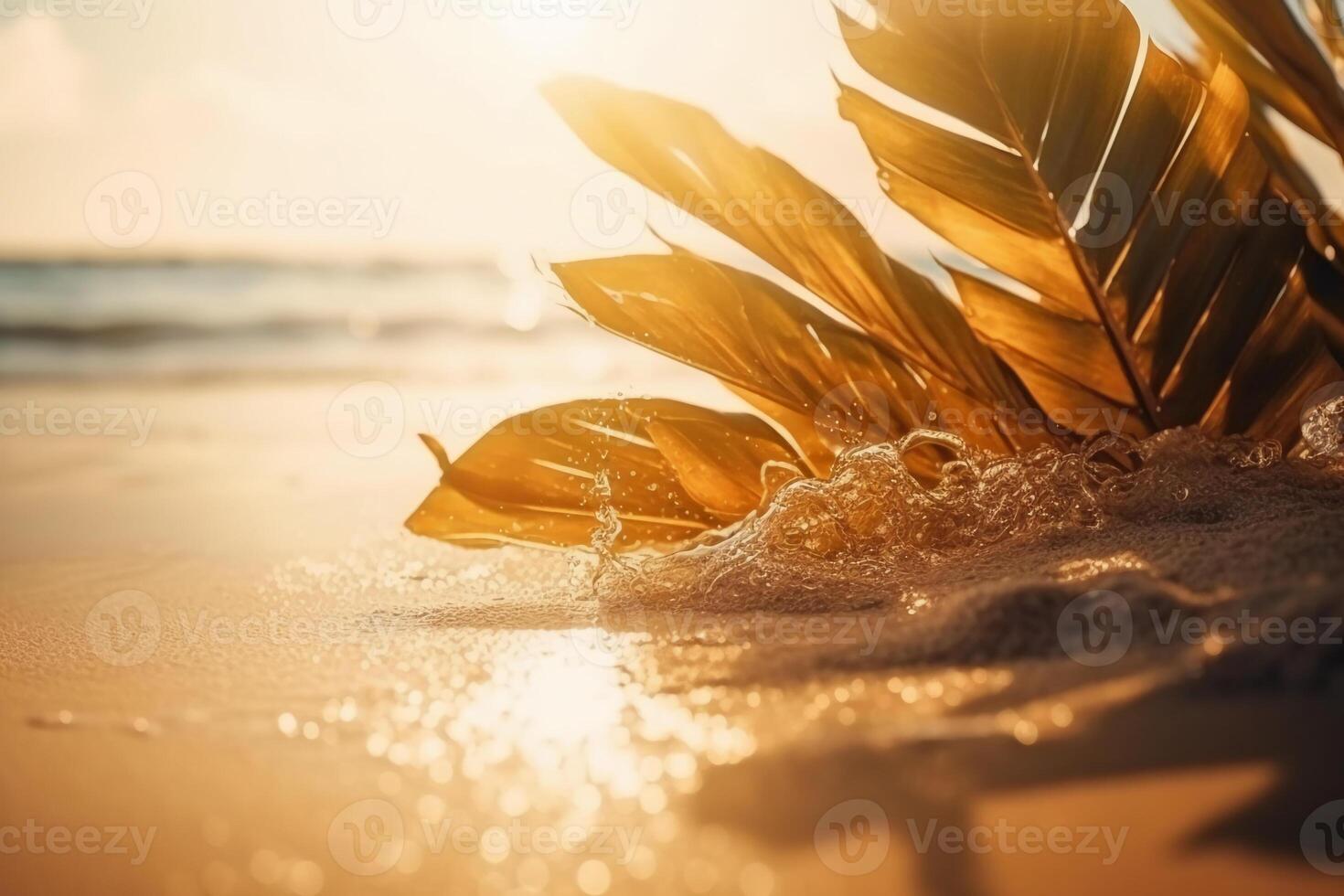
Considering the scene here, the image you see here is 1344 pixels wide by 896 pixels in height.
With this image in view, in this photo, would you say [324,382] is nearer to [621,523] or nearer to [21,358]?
[21,358]

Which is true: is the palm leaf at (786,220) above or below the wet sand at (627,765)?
above

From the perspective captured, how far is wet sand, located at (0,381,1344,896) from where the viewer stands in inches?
20.0

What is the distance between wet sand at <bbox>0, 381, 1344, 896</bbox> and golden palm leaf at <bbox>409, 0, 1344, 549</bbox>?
0.18 meters

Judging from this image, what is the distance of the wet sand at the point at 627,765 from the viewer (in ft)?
1.67

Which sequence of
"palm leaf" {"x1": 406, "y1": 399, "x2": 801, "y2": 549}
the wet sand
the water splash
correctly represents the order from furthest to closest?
"palm leaf" {"x1": 406, "y1": 399, "x2": 801, "y2": 549} < the water splash < the wet sand

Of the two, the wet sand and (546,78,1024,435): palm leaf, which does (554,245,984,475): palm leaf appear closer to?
(546,78,1024,435): palm leaf

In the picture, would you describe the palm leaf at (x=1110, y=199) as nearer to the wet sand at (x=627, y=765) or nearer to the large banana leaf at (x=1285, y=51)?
the large banana leaf at (x=1285, y=51)

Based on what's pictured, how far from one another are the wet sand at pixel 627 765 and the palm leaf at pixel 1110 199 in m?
0.46

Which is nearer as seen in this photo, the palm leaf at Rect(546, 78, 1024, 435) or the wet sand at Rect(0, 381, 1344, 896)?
the wet sand at Rect(0, 381, 1344, 896)

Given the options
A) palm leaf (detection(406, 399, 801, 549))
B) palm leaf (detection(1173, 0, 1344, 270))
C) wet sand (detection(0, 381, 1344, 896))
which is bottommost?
wet sand (detection(0, 381, 1344, 896))

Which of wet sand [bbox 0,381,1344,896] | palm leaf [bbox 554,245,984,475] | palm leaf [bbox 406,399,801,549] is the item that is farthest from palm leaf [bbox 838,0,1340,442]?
wet sand [bbox 0,381,1344,896]


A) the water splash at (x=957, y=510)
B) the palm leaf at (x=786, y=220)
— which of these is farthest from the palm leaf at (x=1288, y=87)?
the palm leaf at (x=786, y=220)

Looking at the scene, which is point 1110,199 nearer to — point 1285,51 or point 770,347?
point 1285,51

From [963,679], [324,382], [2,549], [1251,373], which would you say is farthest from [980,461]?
[324,382]
